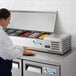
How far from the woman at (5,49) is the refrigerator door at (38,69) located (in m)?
0.24

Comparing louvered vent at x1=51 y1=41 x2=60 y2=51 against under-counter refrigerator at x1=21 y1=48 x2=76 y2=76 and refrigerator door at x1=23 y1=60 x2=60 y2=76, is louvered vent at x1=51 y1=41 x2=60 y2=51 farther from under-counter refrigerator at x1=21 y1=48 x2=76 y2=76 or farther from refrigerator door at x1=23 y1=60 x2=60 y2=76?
refrigerator door at x1=23 y1=60 x2=60 y2=76

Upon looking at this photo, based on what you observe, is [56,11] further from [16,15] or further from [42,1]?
[16,15]

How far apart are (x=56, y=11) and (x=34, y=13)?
0.26m

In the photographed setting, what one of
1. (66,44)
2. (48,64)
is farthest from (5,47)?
(66,44)

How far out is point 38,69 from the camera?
180cm

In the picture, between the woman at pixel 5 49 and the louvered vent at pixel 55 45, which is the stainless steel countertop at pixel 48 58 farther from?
the woman at pixel 5 49

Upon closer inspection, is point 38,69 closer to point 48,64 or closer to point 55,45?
point 48,64

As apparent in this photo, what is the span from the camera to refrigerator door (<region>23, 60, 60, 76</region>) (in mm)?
1711

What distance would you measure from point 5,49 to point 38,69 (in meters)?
0.46

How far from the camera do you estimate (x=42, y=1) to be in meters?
2.16

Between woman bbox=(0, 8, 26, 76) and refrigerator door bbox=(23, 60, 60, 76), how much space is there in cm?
24

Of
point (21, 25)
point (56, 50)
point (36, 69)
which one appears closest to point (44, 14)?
point (21, 25)

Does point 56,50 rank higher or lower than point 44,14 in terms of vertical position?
lower

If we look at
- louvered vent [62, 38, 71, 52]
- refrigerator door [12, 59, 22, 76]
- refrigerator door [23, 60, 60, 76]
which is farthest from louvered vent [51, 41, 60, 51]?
refrigerator door [12, 59, 22, 76]
